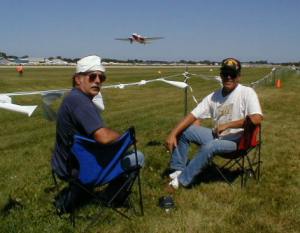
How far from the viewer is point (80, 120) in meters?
4.40

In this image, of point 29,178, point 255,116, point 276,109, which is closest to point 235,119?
point 255,116

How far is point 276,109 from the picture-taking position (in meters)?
15.4

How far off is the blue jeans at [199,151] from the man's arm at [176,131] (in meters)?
0.06

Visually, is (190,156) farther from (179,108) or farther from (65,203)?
(179,108)

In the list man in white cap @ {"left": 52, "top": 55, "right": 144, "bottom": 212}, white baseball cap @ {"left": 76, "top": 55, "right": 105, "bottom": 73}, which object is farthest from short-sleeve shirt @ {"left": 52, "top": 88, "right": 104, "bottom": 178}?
white baseball cap @ {"left": 76, "top": 55, "right": 105, "bottom": 73}

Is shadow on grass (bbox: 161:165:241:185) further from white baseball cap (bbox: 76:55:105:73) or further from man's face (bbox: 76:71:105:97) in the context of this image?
white baseball cap (bbox: 76:55:105:73)

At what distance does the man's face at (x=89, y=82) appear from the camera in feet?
15.3

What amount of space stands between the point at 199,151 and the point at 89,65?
205 cm

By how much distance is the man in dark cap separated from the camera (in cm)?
576

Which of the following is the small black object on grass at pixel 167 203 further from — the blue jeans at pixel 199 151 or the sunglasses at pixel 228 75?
the sunglasses at pixel 228 75

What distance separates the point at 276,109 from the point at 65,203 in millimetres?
11680

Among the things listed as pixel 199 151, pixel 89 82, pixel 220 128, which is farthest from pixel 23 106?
Answer: pixel 220 128

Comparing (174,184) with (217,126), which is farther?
(217,126)

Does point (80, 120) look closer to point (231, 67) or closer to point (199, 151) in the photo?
point (199, 151)
